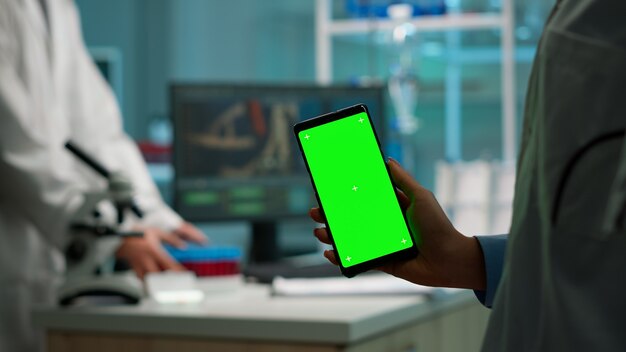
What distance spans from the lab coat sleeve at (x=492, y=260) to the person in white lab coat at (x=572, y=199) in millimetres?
173

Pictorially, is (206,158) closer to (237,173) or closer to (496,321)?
(237,173)

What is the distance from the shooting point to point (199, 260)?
6.88 ft

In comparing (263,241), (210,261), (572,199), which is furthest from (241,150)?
(572,199)

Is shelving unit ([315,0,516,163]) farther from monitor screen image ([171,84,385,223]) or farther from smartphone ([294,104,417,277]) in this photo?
smartphone ([294,104,417,277])

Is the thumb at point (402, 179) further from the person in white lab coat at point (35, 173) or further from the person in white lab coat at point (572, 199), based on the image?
the person in white lab coat at point (35, 173)

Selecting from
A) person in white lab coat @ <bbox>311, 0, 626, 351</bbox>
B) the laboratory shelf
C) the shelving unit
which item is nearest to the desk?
person in white lab coat @ <bbox>311, 0, 626, 351</bbox>

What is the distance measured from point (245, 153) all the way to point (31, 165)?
2.67 ft

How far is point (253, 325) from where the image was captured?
1.72 metres

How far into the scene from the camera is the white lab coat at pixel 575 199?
73 cm

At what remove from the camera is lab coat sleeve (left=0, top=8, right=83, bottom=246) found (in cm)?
185

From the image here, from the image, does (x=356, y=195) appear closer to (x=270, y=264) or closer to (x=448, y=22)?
(x=270, y=264)

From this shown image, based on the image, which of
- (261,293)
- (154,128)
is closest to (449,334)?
(261,293)

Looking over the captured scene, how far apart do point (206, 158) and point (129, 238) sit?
565 mm

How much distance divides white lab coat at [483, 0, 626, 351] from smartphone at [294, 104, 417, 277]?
180 millimetres
